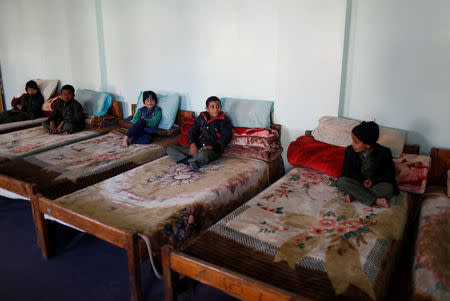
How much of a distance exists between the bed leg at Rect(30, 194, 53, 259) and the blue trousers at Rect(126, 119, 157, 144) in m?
1.50

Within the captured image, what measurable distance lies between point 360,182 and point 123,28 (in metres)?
3.52

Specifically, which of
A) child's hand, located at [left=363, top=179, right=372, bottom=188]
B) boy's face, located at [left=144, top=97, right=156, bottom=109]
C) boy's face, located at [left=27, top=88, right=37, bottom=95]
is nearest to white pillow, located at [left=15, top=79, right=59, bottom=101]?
boy's face, located at [left=27, top=88, right=37, bottom=95]

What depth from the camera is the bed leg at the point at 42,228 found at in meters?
2.32

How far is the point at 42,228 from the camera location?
2.35 m

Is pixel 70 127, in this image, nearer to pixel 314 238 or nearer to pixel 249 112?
pixel 249 112

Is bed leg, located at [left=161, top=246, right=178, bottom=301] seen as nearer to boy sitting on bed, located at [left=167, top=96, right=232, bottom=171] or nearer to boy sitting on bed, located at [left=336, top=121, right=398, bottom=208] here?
boy sitting on bed, located at [left=336, top=121, right=398, bottom=208]

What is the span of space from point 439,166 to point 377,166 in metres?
0.76

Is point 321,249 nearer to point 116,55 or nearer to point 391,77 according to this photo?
point 391,77

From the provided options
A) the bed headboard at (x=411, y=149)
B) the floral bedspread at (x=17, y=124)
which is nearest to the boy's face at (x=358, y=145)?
the bed headboard at (x=411, y=149)

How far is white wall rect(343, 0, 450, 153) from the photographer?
2762 mm

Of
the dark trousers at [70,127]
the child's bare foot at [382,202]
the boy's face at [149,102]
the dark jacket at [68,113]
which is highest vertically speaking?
the boy's face at [149,102]

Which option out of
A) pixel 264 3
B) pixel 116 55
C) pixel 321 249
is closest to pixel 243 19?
pixel 264 3

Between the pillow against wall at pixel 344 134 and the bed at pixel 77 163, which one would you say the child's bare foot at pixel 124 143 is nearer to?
the bed at pixel 77 163

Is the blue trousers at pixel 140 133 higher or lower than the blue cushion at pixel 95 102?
lower
